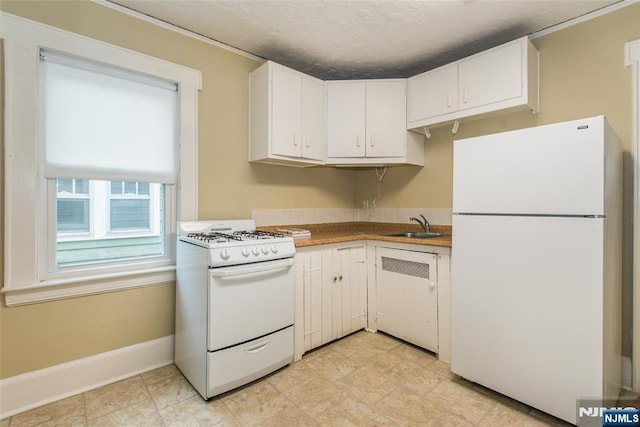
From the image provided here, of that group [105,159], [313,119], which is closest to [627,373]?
[313,119]

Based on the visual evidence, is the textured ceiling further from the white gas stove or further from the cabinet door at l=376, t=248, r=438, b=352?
the cabinet door at l=376, t=248, r=438, b=352

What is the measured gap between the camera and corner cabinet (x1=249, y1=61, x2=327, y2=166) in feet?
8.28

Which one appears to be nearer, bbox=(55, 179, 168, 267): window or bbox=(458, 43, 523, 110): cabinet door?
bbox=(55, 179, 168, 267): window

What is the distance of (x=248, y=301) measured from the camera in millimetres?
1924

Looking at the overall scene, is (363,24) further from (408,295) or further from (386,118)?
(408,295)

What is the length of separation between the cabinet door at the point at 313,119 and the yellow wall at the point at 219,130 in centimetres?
37

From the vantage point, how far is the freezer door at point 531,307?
4.94 feet

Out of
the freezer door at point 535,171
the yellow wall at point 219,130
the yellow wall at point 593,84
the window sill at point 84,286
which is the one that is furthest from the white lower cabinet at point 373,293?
the yellow wall at point 593,84

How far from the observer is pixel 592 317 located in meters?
1.49

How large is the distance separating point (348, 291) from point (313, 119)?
1.60m

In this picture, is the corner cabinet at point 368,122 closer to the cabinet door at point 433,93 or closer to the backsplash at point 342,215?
the cabinet door at point 433,93

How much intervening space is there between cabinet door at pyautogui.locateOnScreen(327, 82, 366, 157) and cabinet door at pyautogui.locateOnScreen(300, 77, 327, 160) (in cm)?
5

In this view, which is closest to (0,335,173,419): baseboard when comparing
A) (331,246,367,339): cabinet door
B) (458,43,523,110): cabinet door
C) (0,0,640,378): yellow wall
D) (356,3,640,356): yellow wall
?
(0,0,640,378): yellow wall

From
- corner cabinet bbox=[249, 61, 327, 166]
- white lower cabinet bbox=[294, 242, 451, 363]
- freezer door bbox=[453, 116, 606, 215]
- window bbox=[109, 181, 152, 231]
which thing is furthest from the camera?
corner cabinet bbox=[249, 61, 327, 166]
